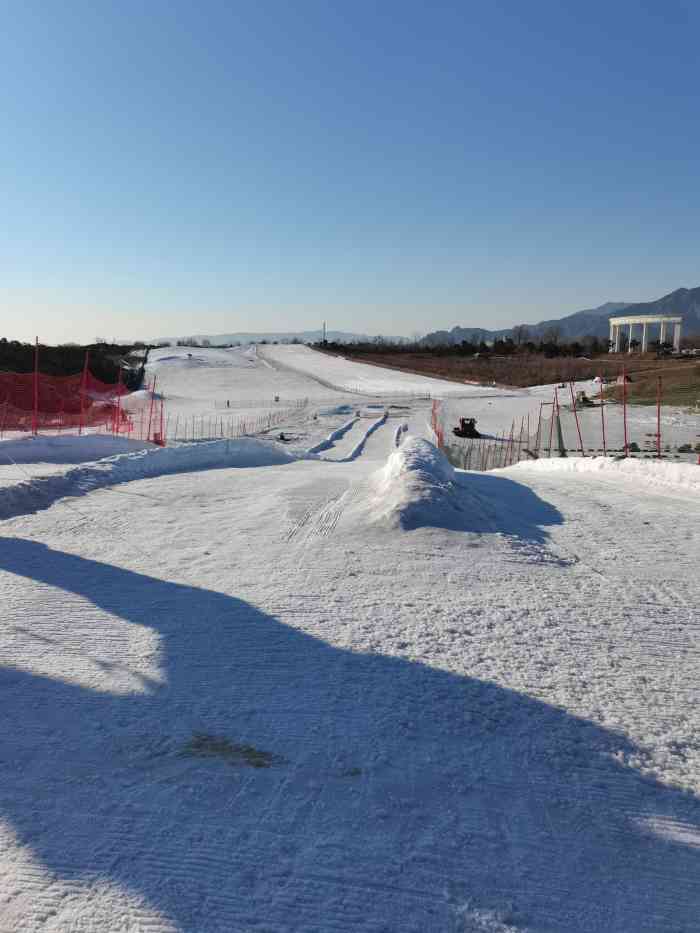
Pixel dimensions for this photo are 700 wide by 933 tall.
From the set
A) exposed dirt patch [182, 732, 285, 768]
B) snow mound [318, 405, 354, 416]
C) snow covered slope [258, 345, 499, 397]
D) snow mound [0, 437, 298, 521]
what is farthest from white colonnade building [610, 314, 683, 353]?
exposed dirt patch [182, 732, 285, 768]

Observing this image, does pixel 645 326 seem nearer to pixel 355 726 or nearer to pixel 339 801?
pixel 355 726

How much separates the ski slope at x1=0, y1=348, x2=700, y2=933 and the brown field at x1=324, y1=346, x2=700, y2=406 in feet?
110

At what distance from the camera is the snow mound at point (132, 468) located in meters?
9.09

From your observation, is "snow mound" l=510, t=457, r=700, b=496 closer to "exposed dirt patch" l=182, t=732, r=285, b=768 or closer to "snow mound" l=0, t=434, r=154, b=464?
"exposed dirt patch" l=182, t=732, r=285, b=768

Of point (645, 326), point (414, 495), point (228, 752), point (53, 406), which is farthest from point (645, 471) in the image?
point (645, 326)

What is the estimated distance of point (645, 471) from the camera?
11.0 metres

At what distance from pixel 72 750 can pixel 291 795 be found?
1195mm

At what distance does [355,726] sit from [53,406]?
875 inches

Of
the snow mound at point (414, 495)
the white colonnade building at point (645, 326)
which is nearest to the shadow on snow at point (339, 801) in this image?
the snow mound at point (414, 495)

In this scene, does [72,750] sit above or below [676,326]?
below

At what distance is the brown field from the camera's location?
134 ft

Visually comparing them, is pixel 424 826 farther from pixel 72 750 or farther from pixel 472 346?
pixel 472 346

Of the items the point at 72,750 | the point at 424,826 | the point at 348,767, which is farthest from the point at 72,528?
the point at 424,826

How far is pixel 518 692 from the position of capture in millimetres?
3975
